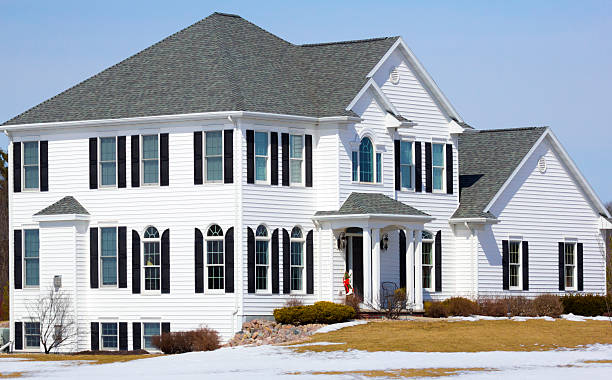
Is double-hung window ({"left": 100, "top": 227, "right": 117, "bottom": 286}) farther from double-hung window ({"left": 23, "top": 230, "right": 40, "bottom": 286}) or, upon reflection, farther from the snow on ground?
the snow on ground

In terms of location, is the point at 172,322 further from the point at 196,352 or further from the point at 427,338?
the point at 427,338

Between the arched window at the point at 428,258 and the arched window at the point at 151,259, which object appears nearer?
the arched window at the point at 151,259

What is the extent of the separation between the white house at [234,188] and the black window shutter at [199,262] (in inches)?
1.4

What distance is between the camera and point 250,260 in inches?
1927

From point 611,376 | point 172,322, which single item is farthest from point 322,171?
point 611,376

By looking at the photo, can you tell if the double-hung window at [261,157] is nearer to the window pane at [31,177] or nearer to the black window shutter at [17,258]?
the window pane at [31,177]

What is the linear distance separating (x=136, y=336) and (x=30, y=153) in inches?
328

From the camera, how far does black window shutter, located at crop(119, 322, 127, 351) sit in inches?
1984

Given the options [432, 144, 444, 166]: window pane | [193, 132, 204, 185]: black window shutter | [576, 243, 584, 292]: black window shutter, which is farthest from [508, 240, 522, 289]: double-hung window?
[193, 132, 204, 185]: black window shutter

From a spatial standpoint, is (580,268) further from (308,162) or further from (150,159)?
(150,159)

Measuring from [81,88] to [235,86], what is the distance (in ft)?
23.1

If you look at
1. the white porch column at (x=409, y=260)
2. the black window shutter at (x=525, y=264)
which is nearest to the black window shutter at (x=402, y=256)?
the white porch column at (x=409, y=260)

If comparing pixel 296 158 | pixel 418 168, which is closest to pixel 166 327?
pixel 296 158

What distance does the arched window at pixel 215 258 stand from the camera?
4903cm
